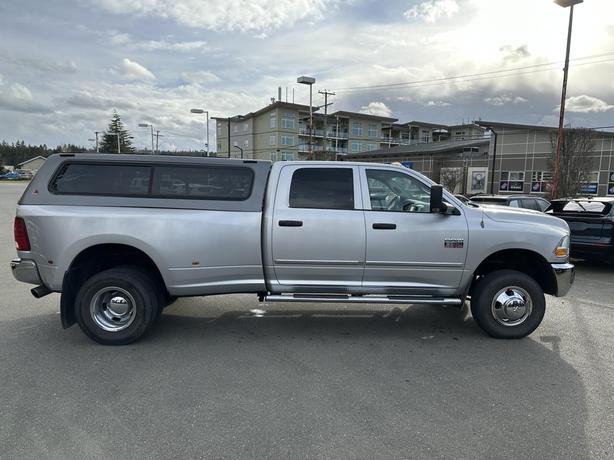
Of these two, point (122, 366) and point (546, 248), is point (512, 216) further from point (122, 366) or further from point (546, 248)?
point (122, 366)

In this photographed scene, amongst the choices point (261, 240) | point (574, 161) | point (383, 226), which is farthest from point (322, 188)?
point (574, 161)

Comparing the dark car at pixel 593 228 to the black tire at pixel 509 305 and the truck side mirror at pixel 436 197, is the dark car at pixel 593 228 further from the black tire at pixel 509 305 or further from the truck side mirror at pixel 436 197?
the truck side mirror at pixel 436 197

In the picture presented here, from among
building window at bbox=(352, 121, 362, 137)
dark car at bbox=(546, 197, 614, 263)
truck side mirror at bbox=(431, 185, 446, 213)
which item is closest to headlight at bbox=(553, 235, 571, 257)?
truck side mirror at bbox=(431, 185, 446, 213)

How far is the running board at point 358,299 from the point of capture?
4.75 meters

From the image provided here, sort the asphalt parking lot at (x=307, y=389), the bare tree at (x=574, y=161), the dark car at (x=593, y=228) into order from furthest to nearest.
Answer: the bare tree at (x=574, y=161), the dark car at (x=593, y=228), the asphalt parking lot at (x=307, y=389)

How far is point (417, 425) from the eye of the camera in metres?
3.14

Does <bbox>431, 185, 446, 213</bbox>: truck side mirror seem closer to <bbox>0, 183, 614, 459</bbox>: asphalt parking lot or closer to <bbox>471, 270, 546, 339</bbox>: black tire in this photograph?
<bbox>471, 270, 546, 339</bbox>: black tire

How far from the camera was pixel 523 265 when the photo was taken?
17.2 ft

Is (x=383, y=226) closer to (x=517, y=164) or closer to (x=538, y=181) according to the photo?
(x=538, y=181)

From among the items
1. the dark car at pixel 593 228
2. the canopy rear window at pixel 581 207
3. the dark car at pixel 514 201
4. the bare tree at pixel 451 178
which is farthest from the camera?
the bare tree at pixel 451 178

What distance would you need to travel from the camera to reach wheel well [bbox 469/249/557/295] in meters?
4.92

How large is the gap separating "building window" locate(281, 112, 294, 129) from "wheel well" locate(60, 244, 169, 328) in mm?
73276

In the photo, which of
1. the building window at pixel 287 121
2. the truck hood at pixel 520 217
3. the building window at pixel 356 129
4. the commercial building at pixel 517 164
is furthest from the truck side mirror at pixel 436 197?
the building window at pixel 356 129

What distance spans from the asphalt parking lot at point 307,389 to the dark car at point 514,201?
630cm
